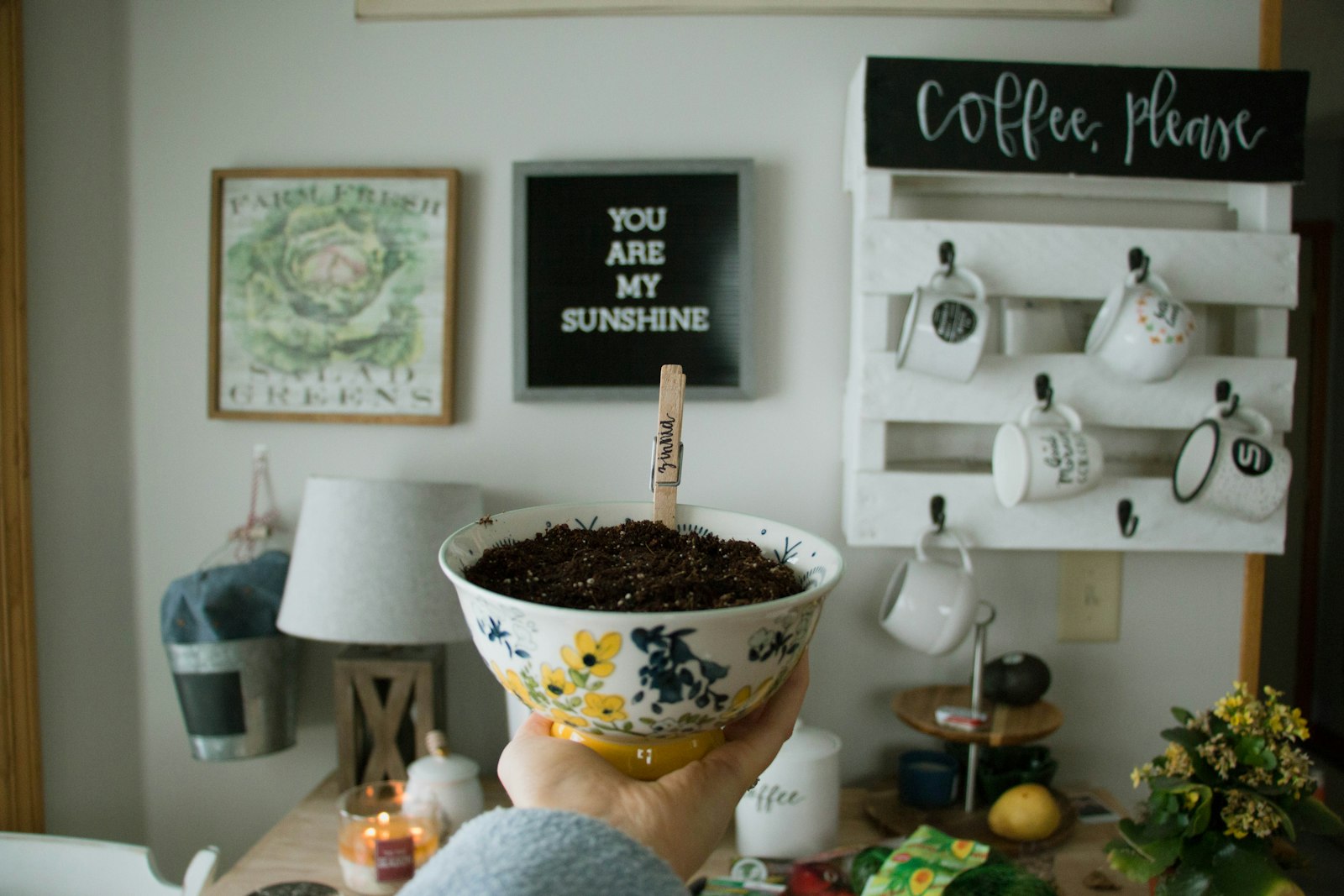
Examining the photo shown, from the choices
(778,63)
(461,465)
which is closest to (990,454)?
(778,63)

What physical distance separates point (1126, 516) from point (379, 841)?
1.19 m

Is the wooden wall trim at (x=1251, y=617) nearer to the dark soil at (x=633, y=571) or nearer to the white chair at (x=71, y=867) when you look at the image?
the dark soil at (x=633, y=571)

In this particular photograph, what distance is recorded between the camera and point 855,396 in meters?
1.36

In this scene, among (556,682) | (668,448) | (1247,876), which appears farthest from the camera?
(1247,876)

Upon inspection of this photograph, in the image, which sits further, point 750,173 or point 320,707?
point 320,707

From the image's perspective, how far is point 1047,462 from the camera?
124cm

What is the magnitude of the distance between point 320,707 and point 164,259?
821 millimetres

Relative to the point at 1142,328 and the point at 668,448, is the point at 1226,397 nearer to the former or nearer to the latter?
the point at 1142,328

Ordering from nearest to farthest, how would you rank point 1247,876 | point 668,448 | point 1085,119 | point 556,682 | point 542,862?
point 542,862
point 556,682
point 668,448
point 1247,876
point 1085,119

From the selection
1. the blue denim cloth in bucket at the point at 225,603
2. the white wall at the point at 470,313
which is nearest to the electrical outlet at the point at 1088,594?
the white wall at the point at 470,313

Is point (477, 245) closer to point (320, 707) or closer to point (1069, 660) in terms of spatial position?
point (320, 707)

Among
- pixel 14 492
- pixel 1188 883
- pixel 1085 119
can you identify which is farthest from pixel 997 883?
pixel 14 492

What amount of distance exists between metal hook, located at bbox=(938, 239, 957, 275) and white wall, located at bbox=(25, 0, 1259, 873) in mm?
171

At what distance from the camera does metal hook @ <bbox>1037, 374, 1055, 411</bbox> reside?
131 centimetres
